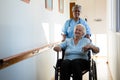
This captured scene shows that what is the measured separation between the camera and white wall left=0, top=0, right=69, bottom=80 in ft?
7.05

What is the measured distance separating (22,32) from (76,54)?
35.8 inches

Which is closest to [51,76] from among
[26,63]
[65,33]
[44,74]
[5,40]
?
[44,74]

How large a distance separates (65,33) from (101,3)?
4193mm

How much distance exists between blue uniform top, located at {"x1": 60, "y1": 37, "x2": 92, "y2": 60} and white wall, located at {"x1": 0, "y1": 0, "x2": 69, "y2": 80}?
49cm

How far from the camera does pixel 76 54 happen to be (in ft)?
10.3

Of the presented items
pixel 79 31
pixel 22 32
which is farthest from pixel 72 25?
pixel 22 32

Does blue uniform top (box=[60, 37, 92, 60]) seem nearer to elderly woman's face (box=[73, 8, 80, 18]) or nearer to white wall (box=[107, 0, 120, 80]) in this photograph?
white wall (box=[107, 0, 120, 80])

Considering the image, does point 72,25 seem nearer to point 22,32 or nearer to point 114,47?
point 114,47

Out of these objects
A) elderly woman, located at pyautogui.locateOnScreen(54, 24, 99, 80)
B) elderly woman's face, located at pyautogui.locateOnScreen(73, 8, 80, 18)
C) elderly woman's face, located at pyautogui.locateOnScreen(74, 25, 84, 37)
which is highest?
elderly woman's face, located at pyautogui.locateOnScreen(73, 8, 80, 18)

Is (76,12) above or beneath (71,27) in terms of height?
above

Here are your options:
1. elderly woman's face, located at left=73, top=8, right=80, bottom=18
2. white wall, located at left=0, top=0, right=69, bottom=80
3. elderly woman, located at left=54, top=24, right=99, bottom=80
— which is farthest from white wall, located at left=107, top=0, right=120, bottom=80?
white wall, located at left=0, top=0, right=69, bottom=80

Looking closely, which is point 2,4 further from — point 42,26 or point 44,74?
point 44,74

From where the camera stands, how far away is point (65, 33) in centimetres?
393

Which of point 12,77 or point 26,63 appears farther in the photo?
point 26,63
